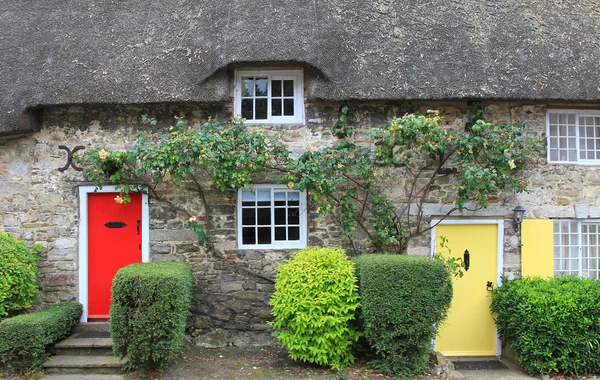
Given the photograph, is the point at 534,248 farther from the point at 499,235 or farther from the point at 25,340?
the point at 25,340

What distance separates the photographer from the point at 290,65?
788 centimetres

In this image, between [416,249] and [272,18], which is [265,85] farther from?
[416,249]

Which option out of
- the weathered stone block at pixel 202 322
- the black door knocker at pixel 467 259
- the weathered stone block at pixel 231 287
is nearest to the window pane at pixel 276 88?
the weathered stone block at pixel 231 287

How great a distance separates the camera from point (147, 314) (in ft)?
20.3

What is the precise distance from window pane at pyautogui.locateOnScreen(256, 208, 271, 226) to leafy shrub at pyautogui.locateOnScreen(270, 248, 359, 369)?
4.30 ft

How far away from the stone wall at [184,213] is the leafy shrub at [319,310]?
3.62 feet

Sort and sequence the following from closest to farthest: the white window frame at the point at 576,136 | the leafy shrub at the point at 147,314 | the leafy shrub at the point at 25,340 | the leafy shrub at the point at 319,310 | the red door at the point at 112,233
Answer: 1. the leafy shrub at the point at 147,314
2. the leafy shrub at the point at 25,340
3. the leafy shrub at the point at 319,310
4. the red door at the point at 112,233
5. the white window frame at the point at 576,136

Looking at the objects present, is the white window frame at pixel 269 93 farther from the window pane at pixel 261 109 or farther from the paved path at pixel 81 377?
the paved path at pixel 81 377

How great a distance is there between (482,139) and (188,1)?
530 centimetres

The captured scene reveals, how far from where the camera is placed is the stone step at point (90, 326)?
7.76 m

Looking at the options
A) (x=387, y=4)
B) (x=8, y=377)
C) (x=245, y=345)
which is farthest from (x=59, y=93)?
(x=387, y=4)

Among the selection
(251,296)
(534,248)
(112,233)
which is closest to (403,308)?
(251,296)

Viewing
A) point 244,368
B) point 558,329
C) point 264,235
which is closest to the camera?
point 244,368

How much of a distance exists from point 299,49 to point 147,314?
4.29 m
